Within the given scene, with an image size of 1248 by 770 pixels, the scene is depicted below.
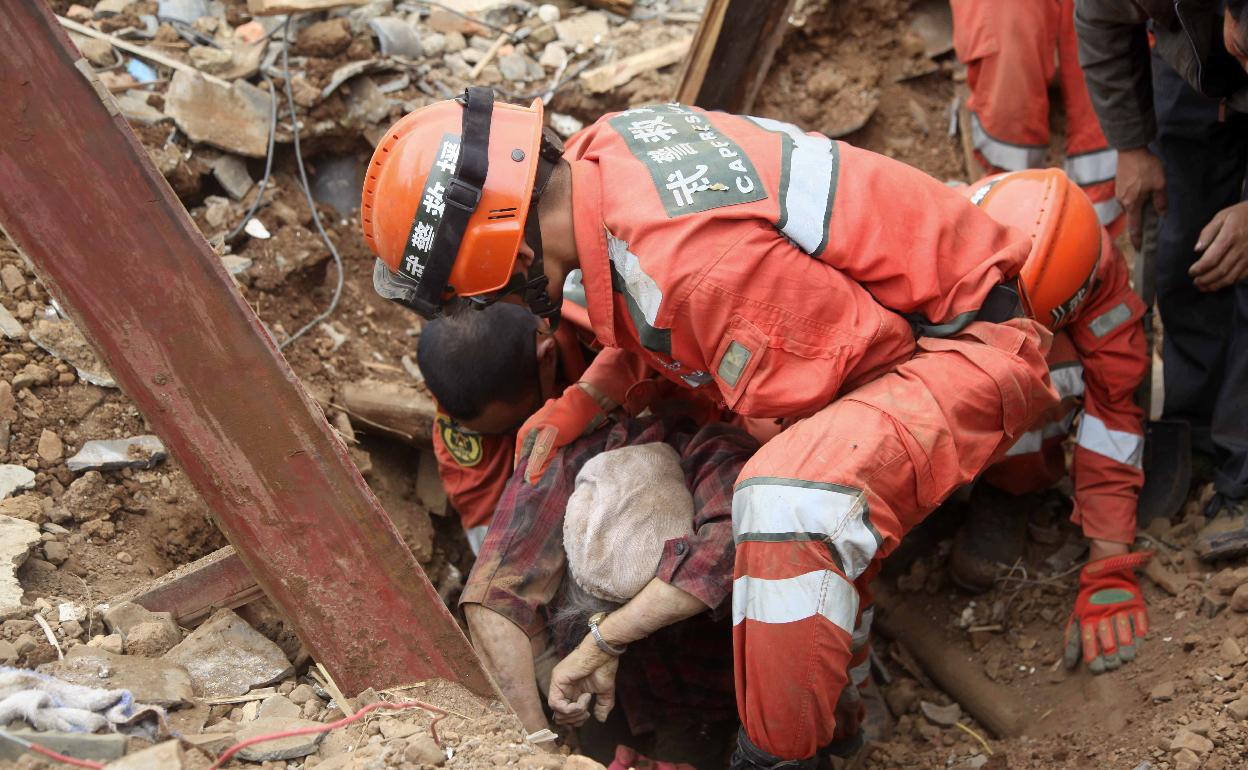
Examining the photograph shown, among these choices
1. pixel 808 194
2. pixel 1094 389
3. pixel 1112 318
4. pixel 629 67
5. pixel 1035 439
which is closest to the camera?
pixel 808 194

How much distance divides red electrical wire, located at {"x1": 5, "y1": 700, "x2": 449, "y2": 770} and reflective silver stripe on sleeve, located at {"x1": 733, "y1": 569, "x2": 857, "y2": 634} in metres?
0.74

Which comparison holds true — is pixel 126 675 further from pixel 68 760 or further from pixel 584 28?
pixel 584 28

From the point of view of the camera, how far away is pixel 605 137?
8.63 feet

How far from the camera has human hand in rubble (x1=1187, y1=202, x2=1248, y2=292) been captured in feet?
10.7

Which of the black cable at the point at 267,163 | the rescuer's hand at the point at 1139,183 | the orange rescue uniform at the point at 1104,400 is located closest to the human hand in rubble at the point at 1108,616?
the orange rescue uniform at the point at 1104,400

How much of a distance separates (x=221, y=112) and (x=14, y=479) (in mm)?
1984

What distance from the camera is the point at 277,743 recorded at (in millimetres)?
2023

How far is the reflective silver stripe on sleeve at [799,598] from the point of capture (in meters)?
2.38

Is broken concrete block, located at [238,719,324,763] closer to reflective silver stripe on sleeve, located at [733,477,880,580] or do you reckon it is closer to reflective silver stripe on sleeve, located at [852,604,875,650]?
reflective silver stripe on sleeve, located at [733,477,880,580]

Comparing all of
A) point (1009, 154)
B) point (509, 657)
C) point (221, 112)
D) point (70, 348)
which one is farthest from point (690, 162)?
point (221, 112)

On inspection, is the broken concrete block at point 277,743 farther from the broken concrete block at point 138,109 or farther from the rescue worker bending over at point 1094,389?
the broken concrete block at point 138,109

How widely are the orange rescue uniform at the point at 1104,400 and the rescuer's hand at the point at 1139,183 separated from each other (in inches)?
17.0

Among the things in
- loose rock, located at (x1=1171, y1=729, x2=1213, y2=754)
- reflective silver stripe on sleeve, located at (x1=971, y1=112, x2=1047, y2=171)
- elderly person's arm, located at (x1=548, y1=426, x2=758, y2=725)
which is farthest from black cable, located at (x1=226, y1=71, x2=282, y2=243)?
loose rock, located at (x1=1171, y1=729, x2=1213, y2=754)

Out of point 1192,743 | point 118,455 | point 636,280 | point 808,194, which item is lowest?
point 1192,743
